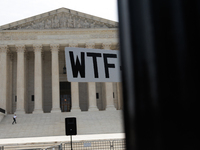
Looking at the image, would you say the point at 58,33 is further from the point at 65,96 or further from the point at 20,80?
the point at 65,96

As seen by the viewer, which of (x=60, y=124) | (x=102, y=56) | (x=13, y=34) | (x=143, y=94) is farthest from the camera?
(x=13, y=34)

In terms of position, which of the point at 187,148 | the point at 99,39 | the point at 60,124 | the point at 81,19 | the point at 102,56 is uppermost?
the point at 81,19

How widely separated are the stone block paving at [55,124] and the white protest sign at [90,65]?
26.2 m

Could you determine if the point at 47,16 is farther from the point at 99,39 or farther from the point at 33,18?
the point at 99,39

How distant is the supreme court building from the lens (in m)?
41.2

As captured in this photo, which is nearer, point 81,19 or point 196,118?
point 196,118

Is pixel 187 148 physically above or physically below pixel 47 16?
below

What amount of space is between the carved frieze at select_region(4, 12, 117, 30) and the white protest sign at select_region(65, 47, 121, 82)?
4092cm

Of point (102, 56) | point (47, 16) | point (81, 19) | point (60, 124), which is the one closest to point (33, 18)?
point (47, 16)

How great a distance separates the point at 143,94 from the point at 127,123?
0.12m

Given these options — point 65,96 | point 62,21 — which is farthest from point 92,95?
point 62,21

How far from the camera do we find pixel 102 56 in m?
3.46

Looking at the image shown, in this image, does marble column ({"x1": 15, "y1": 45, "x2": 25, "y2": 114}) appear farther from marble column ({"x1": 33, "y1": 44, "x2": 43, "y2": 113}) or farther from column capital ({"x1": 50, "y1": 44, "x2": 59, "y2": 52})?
column capital ({"x1": 50, "y1": 44, "x2": 59, "y2": 52})

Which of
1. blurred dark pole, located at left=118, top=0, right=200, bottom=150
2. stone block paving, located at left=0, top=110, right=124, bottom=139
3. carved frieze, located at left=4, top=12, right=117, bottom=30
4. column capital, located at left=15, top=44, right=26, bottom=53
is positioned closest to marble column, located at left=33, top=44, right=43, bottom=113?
column capital, located at left=15, top=44, right=26, bottom=53
